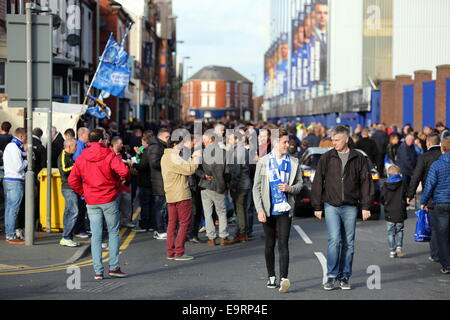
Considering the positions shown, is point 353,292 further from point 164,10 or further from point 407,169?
point 164,10

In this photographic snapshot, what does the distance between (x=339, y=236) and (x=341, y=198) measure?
0.45 metres

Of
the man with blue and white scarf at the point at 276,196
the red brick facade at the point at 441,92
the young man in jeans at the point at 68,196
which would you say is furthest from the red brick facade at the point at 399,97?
the man with blue and white scarf at the point at 276,196

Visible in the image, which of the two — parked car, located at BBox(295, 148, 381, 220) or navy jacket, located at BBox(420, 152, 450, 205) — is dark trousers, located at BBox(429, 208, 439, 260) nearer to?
navy jacket, located at BBox(420, 152, 450, 205)

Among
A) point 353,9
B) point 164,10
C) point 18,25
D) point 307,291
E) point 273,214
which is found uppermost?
point 164,10

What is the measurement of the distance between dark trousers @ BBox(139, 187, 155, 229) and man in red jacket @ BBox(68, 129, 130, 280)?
4.93 meters

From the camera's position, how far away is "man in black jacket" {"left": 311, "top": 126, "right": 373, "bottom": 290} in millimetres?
9312

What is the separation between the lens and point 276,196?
941 cm

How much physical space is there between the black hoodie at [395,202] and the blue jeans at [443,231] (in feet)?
4.18

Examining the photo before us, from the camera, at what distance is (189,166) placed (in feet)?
39.1

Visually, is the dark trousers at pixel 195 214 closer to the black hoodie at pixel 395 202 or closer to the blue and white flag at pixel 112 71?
the black hoodie at pixel 395 202

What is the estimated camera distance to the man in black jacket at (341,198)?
931 cm
